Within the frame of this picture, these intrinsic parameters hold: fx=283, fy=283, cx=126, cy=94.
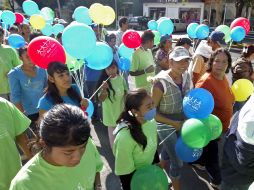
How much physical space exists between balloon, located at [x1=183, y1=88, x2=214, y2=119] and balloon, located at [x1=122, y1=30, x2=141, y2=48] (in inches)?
98.5

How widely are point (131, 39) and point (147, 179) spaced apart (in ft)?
10.4

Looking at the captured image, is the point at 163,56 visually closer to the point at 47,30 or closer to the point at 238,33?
the point at 238,33

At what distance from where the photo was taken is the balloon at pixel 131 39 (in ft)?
16.5

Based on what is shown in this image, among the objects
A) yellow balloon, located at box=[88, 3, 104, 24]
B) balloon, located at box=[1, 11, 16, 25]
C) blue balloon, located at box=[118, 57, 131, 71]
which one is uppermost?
yellow balloon, located at box=[88, 3, 104, 24]

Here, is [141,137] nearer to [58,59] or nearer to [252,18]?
[58,59]

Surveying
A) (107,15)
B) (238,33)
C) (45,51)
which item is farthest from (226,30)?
(45,51)

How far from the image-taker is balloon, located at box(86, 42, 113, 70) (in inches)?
135

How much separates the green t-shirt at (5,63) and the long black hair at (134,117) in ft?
8.25

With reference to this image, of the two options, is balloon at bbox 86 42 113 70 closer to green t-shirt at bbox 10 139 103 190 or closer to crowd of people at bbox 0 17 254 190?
crowd of people at bbox 0 17 254 190

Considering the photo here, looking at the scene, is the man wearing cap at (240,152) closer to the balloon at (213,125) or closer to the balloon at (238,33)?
the balloon at (213,125)

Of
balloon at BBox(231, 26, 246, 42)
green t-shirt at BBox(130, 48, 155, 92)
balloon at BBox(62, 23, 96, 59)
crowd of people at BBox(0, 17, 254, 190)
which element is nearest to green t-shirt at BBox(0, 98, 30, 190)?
crowd of people at BBox(0, 17, 254, 190)

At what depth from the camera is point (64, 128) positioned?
1396mm

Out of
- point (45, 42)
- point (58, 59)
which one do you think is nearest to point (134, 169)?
point (58, 59)

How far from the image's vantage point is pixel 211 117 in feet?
9.34
